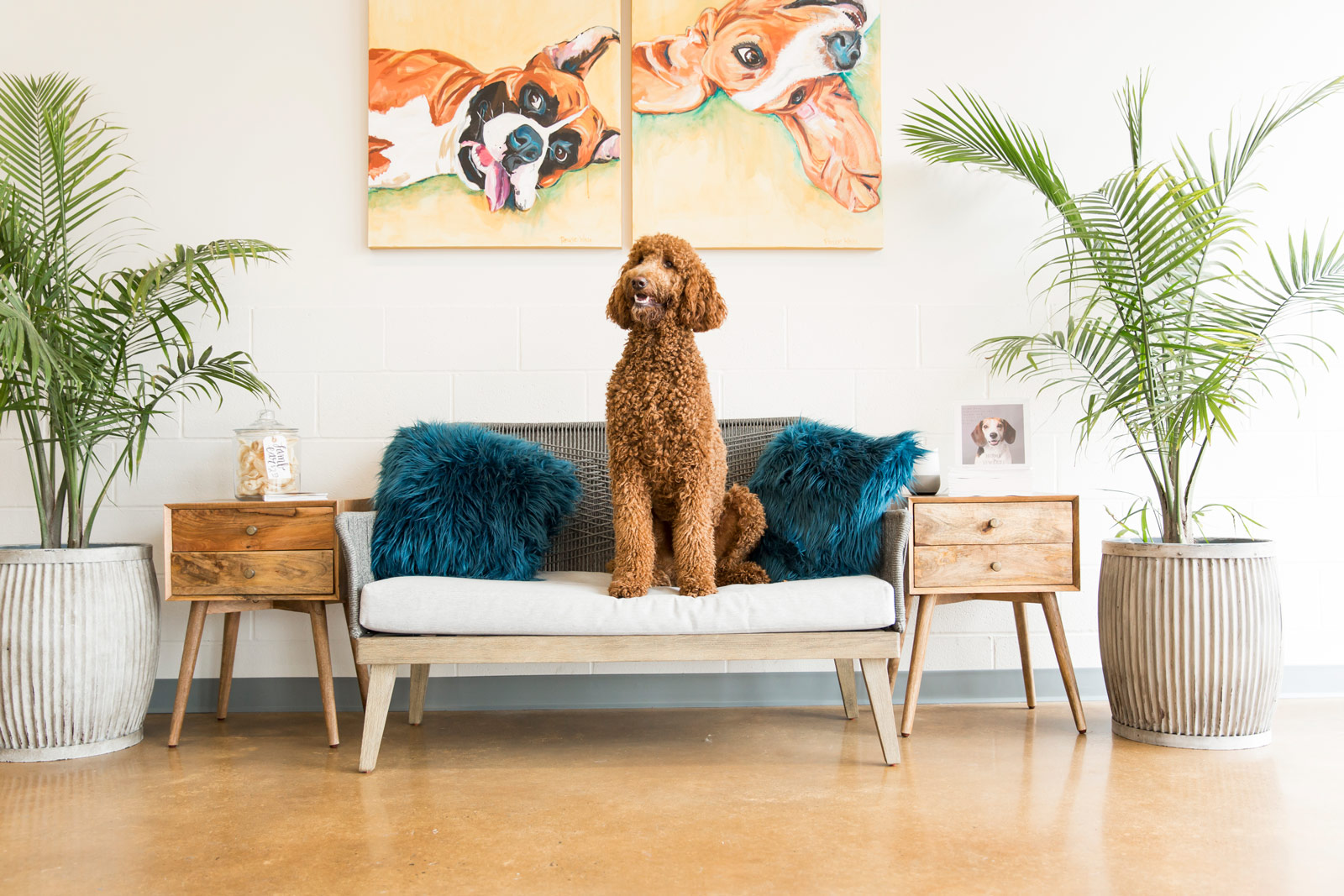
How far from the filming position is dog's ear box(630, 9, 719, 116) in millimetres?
2756

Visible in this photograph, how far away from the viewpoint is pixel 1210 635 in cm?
216

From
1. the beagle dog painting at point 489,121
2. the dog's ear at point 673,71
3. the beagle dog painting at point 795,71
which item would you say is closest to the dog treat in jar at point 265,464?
the beagle dog painting at point 489,121

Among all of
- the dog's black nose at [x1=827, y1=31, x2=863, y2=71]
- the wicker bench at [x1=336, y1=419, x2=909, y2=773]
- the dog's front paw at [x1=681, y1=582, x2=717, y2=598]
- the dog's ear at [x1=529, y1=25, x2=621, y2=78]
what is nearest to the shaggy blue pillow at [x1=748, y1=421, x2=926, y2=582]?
the wicker bench at [x1=336, y1=419, x2=909, y2=773]

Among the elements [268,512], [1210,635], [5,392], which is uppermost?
[5,392]

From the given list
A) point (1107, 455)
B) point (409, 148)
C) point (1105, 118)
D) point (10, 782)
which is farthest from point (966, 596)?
point (10, 782)

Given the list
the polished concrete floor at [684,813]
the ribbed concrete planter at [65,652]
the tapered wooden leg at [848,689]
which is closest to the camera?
the polished concrete floor at [684,813]

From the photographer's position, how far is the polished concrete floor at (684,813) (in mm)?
1449

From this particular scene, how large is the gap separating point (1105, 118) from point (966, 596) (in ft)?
5.38

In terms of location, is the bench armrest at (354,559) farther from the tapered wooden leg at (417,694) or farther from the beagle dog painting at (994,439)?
the beagle dog painting at (994,439)

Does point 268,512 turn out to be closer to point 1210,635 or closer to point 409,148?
point 409,148

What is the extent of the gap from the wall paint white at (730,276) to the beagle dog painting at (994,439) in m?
0.40

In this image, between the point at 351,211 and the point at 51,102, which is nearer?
the point at 51,102

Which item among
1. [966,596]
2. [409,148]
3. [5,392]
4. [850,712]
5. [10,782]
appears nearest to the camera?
[10,782]

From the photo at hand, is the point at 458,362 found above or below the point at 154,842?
above
